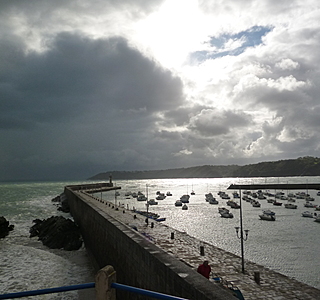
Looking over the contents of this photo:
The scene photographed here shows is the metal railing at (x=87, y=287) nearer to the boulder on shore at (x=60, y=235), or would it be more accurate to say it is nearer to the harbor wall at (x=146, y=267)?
the harbor wall at (x=146, y=267)

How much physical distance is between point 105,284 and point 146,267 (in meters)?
9.22

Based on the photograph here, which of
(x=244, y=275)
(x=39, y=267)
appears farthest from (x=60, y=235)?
(x=244, y=275)

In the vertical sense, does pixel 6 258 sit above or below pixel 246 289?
below

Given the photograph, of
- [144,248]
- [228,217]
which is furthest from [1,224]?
[228,217]

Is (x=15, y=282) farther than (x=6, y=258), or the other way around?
(x=6, y=258)

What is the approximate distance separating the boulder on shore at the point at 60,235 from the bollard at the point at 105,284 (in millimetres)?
28200

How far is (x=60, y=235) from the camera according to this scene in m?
31.0

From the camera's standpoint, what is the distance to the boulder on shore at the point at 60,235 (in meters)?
29.7

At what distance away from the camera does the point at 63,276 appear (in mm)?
21078

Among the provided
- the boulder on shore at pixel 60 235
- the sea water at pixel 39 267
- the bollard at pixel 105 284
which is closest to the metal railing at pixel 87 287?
the bollard at pixel 105 284

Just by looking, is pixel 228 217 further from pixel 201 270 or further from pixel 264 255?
pixel 201 270

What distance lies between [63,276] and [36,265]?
154 inches

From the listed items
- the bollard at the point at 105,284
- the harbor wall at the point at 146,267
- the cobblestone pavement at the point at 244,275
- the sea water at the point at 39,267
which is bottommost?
the sea water at the point at 39,267

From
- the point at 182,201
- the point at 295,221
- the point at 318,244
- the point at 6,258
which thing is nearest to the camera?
the point at 6,258
